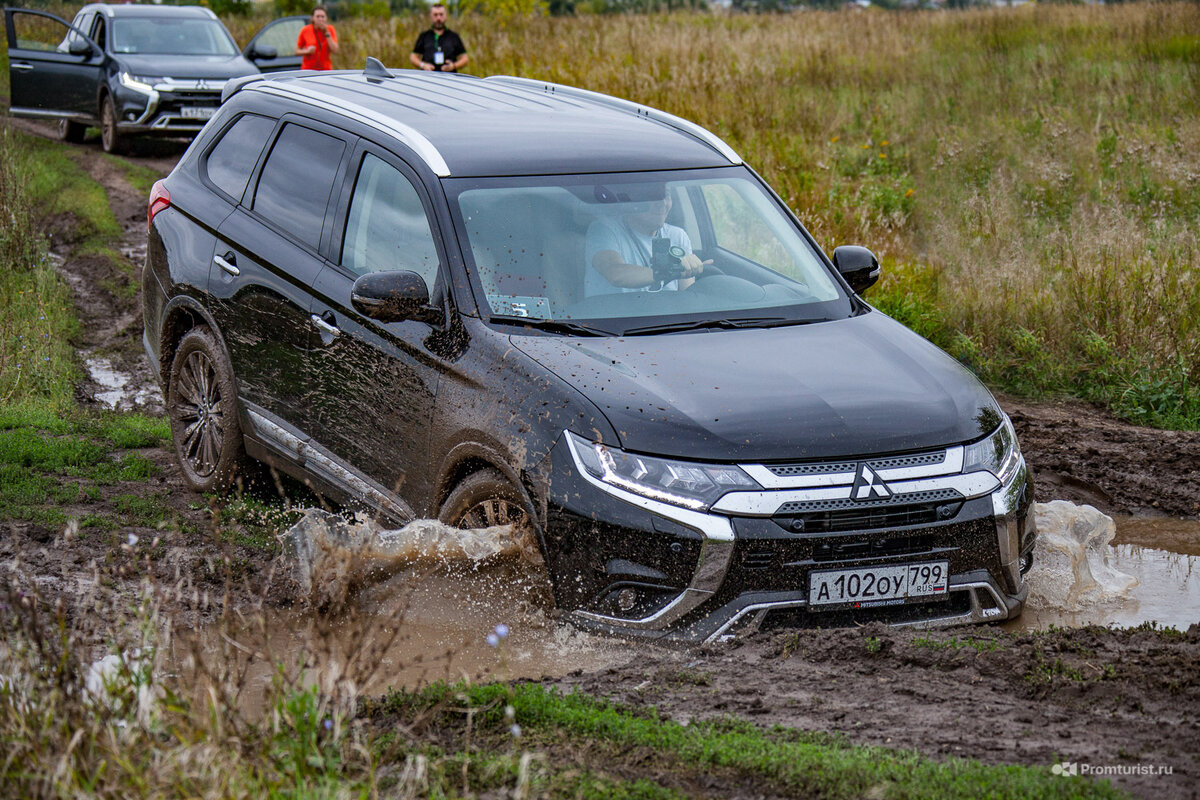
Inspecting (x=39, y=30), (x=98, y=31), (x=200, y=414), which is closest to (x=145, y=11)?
(x=98, y=31)

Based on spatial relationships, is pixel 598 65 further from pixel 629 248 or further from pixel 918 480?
pixel 918 480

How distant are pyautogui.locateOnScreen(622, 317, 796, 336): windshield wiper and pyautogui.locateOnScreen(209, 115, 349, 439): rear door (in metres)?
1.56

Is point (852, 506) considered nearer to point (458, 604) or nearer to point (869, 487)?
point (869, 487)

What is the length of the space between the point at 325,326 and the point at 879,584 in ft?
8.57

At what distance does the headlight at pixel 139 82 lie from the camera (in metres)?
17.5

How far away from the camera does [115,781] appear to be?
3102mm

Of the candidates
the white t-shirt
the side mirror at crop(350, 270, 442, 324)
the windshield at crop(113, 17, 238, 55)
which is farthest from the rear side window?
the windshield at crop(113, 17, 238, 55)

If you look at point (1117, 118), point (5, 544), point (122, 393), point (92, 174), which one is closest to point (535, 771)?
point (5, 544)

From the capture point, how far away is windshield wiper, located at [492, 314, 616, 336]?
5074mm

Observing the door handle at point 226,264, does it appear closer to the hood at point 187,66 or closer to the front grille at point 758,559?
the front grille at point 758,559

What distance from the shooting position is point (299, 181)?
6141 mm

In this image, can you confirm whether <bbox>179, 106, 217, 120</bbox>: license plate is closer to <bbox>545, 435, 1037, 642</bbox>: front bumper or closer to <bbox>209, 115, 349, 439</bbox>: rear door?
<bbox>209, 115, 349, 439</bbox>: rear door

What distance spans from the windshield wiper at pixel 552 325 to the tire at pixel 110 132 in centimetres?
1471

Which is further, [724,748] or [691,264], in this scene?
[691,264]
